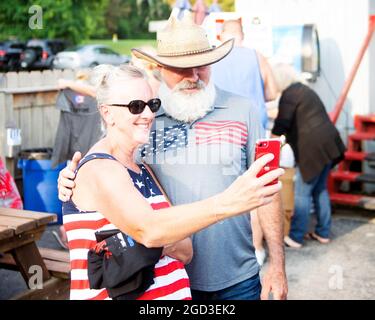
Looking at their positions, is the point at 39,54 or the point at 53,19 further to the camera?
the point at 53,19

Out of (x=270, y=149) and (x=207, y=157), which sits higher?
(x=270, y=149)

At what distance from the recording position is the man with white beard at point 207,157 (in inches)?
111

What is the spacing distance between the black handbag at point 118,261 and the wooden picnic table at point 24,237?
230 cm

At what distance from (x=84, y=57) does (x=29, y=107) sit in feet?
61.8

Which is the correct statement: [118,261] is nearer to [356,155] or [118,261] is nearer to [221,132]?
[221,132]

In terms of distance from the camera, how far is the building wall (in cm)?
827

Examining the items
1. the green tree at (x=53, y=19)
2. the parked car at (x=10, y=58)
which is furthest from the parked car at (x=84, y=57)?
the green tree at (x=53, y=19)

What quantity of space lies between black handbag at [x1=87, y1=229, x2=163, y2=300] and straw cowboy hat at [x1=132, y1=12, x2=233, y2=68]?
993mm

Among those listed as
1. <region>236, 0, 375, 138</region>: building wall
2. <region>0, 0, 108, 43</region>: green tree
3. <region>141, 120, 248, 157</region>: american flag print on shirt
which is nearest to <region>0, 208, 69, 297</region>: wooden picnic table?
<region>141, 120, 248, 157</region>: american flag print on shirt

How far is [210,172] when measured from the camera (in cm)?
281

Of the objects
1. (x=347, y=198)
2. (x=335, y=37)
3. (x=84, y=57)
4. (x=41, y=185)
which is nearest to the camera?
(x=41, y=185)

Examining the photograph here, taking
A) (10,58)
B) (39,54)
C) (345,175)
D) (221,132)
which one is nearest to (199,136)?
(221,132)
